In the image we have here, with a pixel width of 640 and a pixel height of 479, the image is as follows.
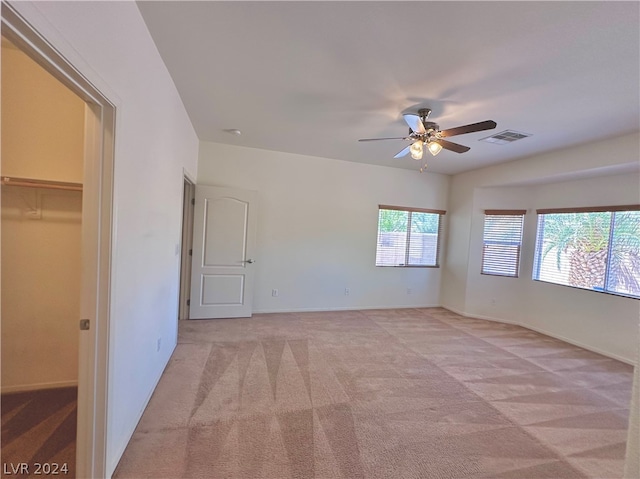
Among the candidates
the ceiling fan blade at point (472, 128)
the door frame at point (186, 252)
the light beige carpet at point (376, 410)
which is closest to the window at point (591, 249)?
the light beige carpet at point (376, 410)

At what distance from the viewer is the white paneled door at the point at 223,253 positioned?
4305 mm

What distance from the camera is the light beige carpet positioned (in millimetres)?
1834

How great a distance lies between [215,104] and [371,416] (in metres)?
3.26

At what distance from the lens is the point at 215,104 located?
3.03 metres

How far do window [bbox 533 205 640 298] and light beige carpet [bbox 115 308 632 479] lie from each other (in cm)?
102

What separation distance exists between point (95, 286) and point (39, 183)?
4.10ft

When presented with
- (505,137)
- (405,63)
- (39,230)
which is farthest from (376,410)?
(505,137)

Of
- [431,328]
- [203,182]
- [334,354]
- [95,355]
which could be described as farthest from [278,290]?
[95,355]

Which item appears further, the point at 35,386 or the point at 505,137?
the point at 505,137

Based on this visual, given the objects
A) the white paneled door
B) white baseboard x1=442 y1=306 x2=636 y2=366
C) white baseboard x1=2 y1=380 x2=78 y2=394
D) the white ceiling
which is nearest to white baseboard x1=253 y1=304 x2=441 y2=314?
the white paneled door

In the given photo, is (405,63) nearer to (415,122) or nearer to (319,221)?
(415,122)

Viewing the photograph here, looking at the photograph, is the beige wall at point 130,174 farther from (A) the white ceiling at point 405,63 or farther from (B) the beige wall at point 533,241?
(B) the beige wall at point 533,241

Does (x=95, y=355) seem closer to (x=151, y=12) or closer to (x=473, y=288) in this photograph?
(x=151, y=12)

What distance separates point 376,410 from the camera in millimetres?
2373
